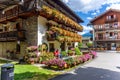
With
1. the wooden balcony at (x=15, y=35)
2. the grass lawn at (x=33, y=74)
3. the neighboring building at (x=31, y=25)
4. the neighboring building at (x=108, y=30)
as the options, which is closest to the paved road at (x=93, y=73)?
the grass lawn at (x=33, y=74)

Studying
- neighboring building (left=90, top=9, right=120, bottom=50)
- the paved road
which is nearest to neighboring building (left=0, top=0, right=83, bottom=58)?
the paved road

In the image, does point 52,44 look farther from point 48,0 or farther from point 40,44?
point 48,0

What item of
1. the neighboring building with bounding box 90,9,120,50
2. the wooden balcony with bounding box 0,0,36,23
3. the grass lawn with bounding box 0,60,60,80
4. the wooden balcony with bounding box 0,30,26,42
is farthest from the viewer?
the neighboring building with bounding box 90,9,120,50

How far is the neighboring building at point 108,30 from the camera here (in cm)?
4616

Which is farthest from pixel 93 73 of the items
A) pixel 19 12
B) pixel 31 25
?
pixel 19 12

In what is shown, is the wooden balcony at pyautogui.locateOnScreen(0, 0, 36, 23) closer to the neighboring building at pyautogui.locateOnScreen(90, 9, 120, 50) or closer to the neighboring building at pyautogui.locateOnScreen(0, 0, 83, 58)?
the neighboring building at pyautogui.locateOnScreen(0, 0, 83, 58)

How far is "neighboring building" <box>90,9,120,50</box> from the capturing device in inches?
1817

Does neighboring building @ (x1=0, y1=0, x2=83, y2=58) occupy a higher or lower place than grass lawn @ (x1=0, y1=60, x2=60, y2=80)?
higher

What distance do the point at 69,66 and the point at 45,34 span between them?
7.16 metres

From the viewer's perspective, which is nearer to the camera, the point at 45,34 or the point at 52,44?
the point at 45,34

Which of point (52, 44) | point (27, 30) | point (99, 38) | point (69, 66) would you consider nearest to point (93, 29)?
point (99, 38)

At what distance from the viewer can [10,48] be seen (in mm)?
22281

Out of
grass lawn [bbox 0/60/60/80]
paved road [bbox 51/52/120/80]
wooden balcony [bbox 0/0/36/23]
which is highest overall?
wooden balcony [bbox 0/0/36/23]

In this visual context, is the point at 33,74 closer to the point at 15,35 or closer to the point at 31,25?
the point at 31,25
